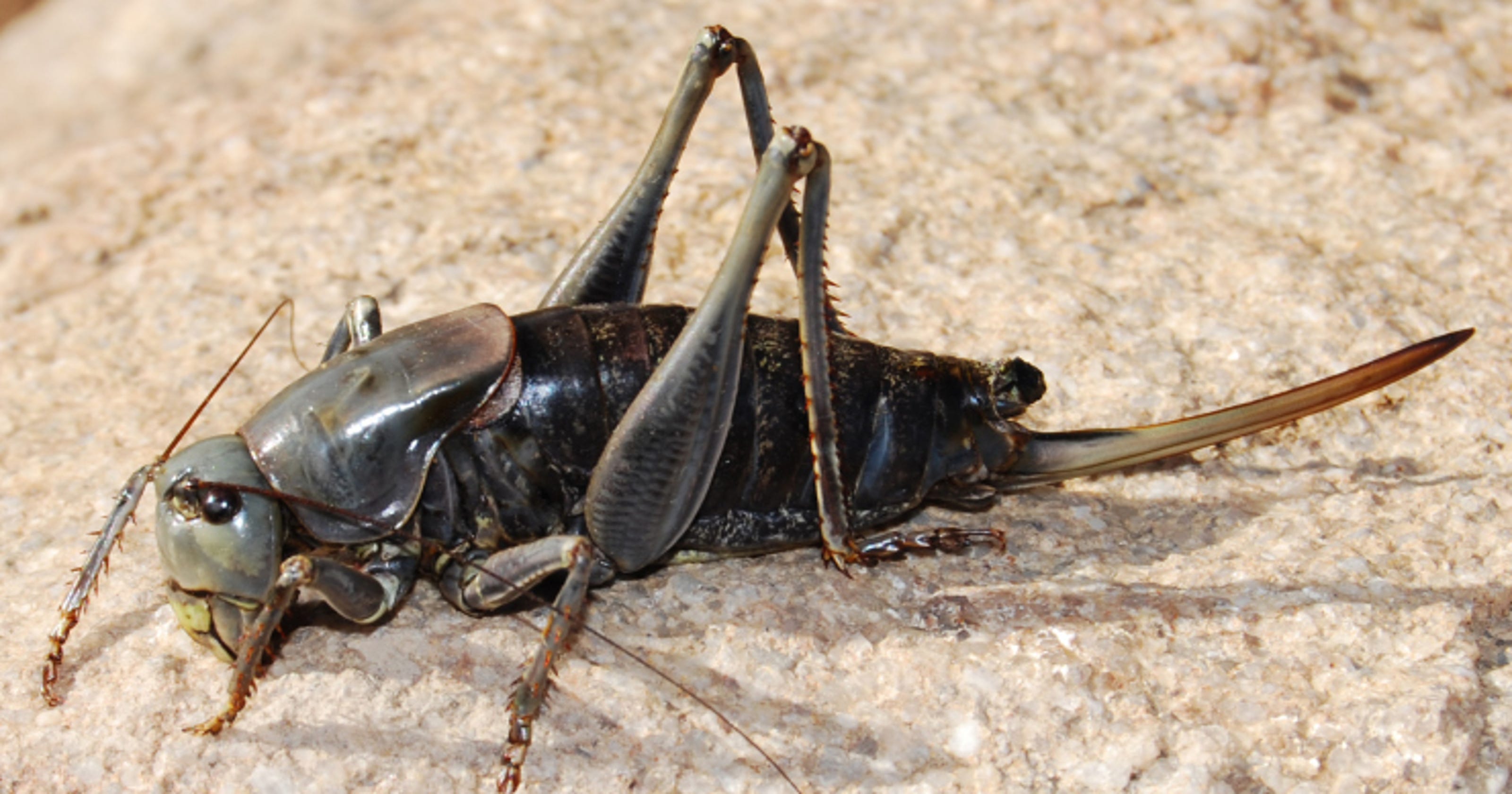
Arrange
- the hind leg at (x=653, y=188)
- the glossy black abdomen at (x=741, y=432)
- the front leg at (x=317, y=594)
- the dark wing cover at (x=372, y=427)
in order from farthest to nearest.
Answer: the hind leg at (x=653, y=188) < the glossy black abdomen at (x=741, y=432) < the dark wing cover at (x=372, y=427) < the front leg at (x=317, y=594)

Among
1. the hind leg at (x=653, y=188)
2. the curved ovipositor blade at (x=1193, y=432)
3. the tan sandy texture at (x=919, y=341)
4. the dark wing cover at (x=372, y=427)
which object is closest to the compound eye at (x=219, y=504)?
the dark wing cover at (x=372, y=427)

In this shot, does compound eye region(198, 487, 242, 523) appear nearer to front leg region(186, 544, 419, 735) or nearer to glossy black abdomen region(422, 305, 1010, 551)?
front leg region(186, 544, 419, 735)

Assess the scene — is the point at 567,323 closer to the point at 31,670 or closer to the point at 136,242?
the point at 31,670

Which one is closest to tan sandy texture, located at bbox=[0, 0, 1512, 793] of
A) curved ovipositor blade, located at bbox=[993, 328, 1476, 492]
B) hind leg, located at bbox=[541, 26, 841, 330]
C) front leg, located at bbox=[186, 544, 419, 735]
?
front leg, located at bbox=[186, 544, 419, 735]

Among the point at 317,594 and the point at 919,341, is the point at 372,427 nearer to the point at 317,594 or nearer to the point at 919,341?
the point at 317,594

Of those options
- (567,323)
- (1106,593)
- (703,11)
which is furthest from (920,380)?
(703,11)

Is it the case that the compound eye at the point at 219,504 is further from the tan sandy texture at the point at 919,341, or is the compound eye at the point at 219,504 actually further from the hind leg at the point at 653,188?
the hind leg at the point at 653,188

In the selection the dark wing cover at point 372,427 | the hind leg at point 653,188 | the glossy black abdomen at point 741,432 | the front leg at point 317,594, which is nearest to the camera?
the front leg at point 317,594
